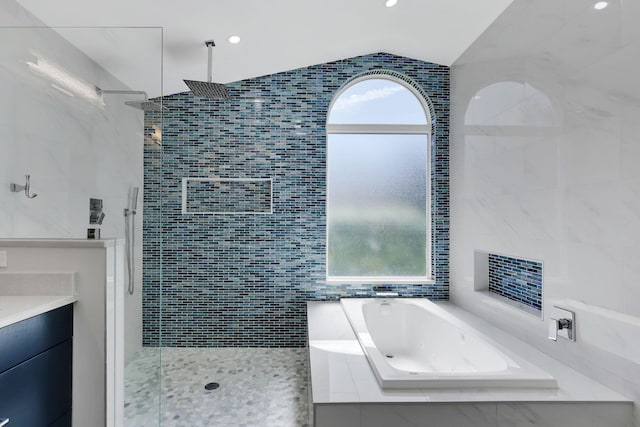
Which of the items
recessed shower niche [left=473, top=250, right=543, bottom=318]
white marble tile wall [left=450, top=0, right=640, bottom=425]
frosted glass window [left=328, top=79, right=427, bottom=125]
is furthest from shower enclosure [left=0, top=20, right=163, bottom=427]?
recessed shower niche [left=473, top=250, right=543, bottom=318]

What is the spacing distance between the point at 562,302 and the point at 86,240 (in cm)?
258

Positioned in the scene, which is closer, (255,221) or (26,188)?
(26,188)

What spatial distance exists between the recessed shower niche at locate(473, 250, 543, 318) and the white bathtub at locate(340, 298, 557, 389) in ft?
1.33

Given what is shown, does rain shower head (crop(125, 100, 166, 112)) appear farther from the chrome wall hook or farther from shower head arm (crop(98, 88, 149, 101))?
the chrome wall hook

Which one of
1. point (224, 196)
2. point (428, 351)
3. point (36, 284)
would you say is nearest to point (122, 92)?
point (36, 284)

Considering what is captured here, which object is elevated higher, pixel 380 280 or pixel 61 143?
pixel 61 143

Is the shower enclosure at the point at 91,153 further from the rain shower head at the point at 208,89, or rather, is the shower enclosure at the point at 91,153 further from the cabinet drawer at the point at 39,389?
the rain shower head at the point at 208,89

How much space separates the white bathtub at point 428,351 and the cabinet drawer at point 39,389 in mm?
1507

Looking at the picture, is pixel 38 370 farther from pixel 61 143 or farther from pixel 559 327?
pixel 559 327

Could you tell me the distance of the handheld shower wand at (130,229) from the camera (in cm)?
175

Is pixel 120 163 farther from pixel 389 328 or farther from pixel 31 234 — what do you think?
pixel 389 328

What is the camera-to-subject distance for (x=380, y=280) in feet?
11.5

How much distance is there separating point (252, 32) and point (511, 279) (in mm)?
2768

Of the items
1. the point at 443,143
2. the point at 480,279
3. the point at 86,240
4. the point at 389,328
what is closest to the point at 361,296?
the point at 389,328
